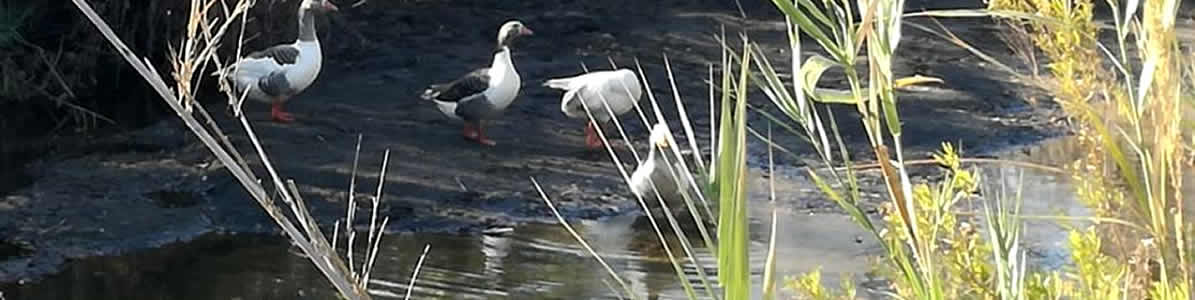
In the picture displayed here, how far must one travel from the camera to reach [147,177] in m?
8.88

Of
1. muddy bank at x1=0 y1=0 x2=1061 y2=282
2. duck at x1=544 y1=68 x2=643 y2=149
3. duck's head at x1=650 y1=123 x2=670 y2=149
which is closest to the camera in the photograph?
duck's head at x1=650 y1=123 x2=670 y2=149

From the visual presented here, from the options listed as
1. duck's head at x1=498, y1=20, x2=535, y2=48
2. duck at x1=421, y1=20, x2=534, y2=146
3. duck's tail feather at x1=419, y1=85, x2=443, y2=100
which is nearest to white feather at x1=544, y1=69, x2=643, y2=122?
duck at x1=421, y1=20, x2=534, y2=146

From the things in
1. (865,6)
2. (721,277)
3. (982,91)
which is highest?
(865,6)

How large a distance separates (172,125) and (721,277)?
8227 mm

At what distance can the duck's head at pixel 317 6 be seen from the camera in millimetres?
10180

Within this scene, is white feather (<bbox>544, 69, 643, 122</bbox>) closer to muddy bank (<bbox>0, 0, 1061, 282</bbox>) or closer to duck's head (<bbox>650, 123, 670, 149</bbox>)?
muddy bank (<bbox>0, 0, 1061, 282</bbox>)

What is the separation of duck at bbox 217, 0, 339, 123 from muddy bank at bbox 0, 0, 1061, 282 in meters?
0.16

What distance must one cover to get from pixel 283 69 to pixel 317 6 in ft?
1.86

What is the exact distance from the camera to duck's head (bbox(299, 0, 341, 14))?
33.4 feet

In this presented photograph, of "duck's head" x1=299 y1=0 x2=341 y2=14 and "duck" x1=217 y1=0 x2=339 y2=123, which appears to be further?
"duck's head" x1=299 y1=0 x2=341 y2=14

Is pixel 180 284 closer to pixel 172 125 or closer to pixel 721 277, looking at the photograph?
pixel 172 125

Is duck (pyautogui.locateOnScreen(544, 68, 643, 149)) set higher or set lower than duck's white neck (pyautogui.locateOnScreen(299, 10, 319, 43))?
lower

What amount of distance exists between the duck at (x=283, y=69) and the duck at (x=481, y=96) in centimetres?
70

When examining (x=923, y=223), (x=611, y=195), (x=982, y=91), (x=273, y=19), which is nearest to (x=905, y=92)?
(x=982, y=91)
